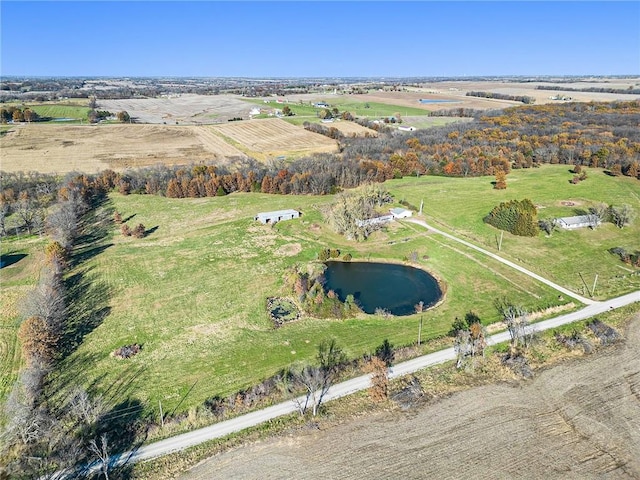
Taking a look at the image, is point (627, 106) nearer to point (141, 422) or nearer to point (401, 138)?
point (401, 138)

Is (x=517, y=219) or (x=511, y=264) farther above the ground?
(x=517, y=219)

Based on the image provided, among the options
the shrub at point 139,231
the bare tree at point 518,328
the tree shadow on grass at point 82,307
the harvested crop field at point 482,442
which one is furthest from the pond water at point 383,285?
the shrub at point 139,231

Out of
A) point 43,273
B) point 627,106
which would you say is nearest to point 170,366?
point 43,273

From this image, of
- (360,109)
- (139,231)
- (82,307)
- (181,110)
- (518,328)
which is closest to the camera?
(518,328)

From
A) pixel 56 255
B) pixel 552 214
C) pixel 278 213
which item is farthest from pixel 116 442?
pixel 552 214

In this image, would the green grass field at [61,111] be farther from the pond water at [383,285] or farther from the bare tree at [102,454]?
the bare tree at [102,454]

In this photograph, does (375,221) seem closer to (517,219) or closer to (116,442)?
(517,219)
